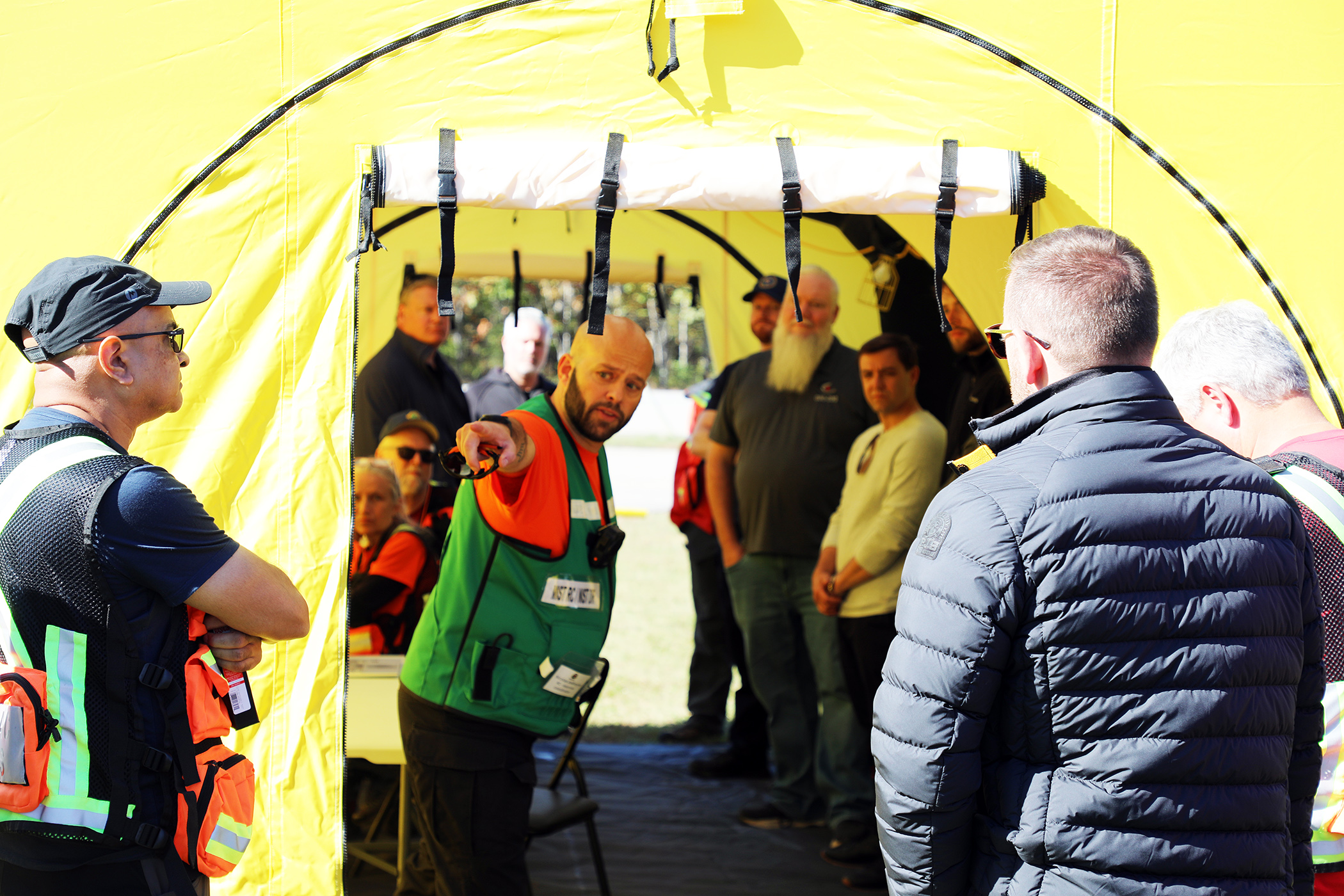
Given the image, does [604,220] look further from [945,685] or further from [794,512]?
[794,512]

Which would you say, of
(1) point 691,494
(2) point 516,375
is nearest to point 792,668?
(1) point 691,494

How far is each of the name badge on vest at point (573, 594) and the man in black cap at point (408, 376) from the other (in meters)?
2.57

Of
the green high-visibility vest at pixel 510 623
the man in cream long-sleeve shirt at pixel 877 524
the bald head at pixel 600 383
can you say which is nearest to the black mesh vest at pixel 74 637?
the green high-visibility vest at pixel 510 623

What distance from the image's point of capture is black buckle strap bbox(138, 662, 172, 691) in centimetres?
159

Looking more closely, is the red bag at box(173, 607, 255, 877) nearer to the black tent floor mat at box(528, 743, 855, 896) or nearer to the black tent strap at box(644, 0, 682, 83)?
the black tent strap at box(644, 0, 682, 83)

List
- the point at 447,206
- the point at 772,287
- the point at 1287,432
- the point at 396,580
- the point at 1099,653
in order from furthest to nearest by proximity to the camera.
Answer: the point at 772,287 → the point at 396,580 → the point at 447,206 → the point at 1287,432 → the point at 1099,653

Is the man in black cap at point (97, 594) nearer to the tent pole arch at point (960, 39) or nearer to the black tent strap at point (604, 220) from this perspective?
the tent pole arch at point (960, 39)

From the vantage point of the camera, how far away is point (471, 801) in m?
2.54

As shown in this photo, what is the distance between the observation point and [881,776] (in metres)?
1.44

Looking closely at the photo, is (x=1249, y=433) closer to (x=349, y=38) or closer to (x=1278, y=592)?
(x=1278, y=592)

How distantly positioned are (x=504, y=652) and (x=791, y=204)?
52.0 inches

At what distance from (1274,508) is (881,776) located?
0.67m

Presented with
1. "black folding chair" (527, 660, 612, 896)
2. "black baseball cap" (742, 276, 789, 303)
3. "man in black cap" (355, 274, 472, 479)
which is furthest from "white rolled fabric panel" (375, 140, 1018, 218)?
"man in black cap" (355, 274, 472, 479)

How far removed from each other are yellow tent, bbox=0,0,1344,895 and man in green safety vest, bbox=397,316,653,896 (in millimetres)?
320
